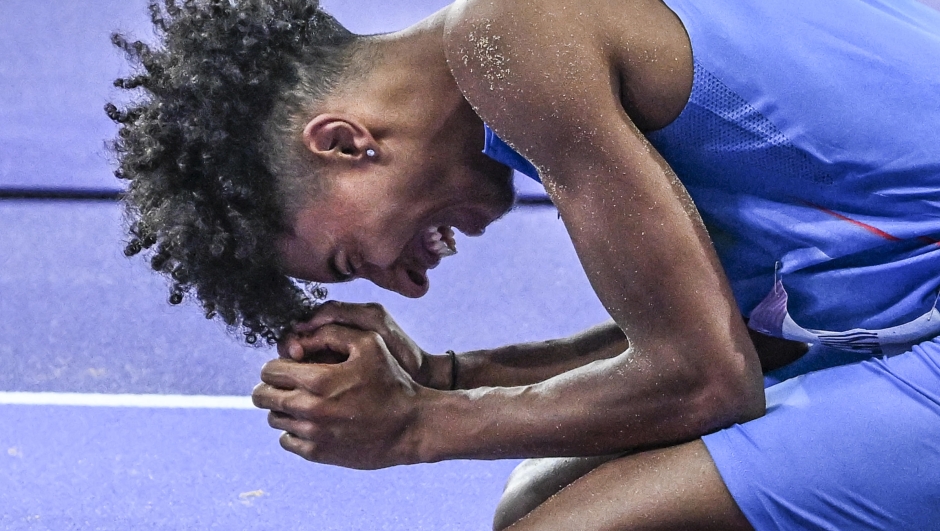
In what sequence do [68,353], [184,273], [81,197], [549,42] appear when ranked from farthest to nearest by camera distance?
[81,197] → [68,353] → [184,273] → [549,42]

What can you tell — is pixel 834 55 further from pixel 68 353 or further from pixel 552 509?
pixel 68 353

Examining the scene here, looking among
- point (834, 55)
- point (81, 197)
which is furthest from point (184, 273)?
point (81, 197)

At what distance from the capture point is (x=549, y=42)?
1.19 metres

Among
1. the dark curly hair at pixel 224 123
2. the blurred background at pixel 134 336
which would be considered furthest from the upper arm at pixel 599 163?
the blurred background at pixel 134 336

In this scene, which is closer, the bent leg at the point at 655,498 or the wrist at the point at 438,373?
the bent leg at the point at 655,498

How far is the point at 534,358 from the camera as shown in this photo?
68.0 inches

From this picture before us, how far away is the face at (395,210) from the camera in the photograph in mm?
1379

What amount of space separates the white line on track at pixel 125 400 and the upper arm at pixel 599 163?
142 cm

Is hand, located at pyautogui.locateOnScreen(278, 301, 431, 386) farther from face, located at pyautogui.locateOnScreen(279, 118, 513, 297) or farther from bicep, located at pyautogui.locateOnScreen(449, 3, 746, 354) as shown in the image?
bicep, located at pyautogui.locateOnScreen(449, 3, 746, 354)

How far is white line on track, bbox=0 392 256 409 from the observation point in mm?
2488

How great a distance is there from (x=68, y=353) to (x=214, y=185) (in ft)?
4.81

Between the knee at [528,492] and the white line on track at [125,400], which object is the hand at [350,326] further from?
the white line on track at [125,400]

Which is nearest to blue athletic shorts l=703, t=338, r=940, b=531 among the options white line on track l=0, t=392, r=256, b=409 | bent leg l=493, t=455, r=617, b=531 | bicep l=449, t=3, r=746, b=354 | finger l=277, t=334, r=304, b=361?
bicep l=449, t=3, r=746, b=354

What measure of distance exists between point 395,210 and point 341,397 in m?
0.23
